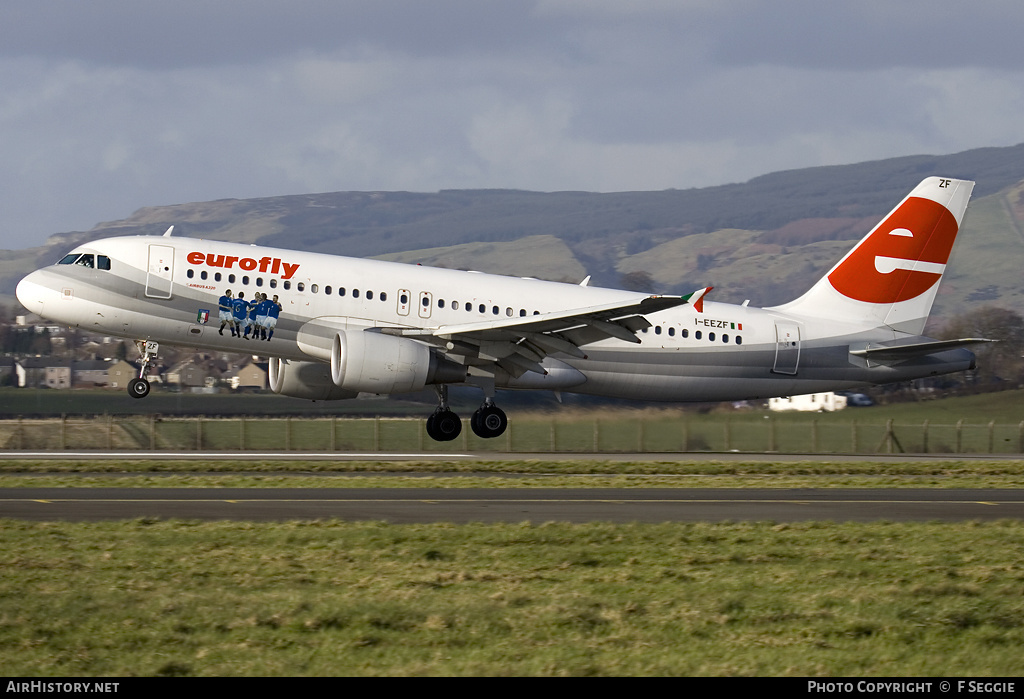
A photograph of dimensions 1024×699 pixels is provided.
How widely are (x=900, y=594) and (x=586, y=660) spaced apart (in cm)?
387

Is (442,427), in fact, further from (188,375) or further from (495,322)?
(188,375)

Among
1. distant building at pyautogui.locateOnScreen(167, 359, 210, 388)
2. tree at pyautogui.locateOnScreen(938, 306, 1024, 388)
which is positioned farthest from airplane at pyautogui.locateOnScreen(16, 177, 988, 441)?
distant building at pyautogui.locateOnScreen(167, 359, 210, 388)

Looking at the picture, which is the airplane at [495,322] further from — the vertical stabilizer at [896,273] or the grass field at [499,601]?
the grass field at [499,601]

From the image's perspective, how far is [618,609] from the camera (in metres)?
10.3

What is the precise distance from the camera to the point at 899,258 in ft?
112

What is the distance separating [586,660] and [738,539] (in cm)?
631

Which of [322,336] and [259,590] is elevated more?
[322,336]

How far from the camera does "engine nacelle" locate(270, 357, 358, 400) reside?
31.0m

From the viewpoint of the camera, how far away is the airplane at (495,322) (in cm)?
2884

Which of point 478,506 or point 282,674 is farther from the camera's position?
point 478,506

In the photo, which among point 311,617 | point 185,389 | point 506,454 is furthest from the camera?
point 185,389
